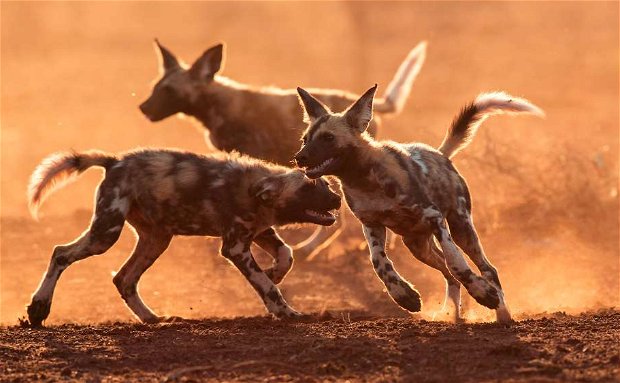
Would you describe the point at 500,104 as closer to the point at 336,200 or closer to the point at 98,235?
the point at 336,200

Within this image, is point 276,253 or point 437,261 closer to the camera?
point 437,261

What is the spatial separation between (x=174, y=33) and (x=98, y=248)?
73.9 ft

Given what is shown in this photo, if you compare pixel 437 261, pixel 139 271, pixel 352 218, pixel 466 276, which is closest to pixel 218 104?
pixel 352 218

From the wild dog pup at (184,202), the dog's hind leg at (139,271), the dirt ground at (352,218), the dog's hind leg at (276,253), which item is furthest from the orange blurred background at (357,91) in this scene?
the dog's hind leg at (139,271)

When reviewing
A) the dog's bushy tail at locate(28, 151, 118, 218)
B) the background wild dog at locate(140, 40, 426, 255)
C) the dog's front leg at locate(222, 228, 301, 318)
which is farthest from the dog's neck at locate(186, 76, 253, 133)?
the dog's front leg at locate(222, 228, 301, 318)

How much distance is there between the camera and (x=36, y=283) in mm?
10711

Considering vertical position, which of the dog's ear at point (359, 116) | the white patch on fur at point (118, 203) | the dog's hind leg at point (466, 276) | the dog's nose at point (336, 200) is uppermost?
the dog's ear at point (359, 116)

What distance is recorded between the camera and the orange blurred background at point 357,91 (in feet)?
33.9

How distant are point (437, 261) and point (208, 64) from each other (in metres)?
4.42

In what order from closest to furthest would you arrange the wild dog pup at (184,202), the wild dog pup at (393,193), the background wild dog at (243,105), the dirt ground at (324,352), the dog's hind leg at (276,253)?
1. the dirt ground at (324,352)
2. the wild dog pup at (393,193)
3. the wild dog pup at (184,202)
4. the dog's hind leg at (276,253)
5. the background wild dog at (243,105)

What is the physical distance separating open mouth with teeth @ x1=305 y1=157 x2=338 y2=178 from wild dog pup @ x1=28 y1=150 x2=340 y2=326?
2.36 feet

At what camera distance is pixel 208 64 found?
1177cm

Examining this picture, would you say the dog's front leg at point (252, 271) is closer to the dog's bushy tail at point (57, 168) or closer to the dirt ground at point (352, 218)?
the dirt ground at point (352, 218)

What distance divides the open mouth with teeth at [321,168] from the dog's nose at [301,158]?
0.05m
